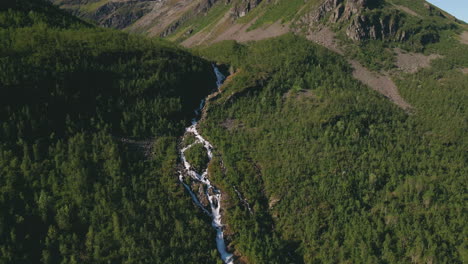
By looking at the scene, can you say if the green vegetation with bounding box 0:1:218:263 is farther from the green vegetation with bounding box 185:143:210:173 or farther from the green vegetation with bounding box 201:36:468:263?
the green vegetation with bounding box 201:36:468:263

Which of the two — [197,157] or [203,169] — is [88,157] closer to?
[197,157]

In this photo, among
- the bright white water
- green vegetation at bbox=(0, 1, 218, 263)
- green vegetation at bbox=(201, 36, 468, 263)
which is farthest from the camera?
the bright white water

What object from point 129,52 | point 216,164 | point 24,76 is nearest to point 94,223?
point 216,164

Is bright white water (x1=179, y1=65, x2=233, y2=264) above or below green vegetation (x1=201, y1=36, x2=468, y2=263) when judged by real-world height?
below

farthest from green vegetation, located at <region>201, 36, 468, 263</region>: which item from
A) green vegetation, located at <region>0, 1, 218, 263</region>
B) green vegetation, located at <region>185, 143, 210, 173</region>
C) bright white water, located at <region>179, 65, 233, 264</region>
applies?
green vegetation, located at <region>0, 1, 218, 263</region>

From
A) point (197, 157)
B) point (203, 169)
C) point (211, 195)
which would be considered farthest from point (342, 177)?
point (197, 157)

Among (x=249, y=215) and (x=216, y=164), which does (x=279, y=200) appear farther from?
(x=216, y=164)

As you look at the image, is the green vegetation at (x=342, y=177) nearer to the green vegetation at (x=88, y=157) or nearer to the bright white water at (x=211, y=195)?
the bright white water at (x=211, y=195)
